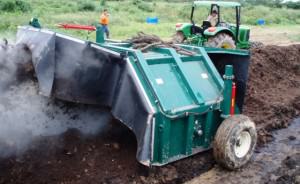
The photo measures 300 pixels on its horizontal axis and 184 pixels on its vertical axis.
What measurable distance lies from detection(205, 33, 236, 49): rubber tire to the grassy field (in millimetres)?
6085

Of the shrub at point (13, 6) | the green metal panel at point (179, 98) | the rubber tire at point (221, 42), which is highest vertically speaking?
the shrub at point (13, 6)

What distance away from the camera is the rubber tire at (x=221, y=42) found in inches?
432

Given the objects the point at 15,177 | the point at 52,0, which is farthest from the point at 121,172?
the point at 52,0

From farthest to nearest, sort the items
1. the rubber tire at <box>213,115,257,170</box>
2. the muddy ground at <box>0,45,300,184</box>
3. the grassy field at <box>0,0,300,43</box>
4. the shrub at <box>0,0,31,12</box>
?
1. the shrub at <box>0,0,31,12</box>
2. the grassy field at <box>0,0,300,43</box>
3. the rubber tire at <box>213,115,257,170</box>
4. the muddy ground at <box>0,45,300,184</box>

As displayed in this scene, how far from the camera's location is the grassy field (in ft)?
65.8

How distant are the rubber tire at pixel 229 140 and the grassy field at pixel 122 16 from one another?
34.8 feet

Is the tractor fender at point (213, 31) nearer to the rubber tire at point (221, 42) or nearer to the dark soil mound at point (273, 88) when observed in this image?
the rubber tire at point (221, 42)

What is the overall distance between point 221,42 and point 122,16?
17.8 meters

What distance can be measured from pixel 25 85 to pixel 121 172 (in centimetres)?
170

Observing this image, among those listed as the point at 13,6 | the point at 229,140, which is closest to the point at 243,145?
the point at 229,140

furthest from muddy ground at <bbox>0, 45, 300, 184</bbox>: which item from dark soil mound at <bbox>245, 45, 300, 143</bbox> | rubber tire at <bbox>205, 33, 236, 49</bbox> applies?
rubber tire at <bbox>205, 33, 236, 49</bbox>

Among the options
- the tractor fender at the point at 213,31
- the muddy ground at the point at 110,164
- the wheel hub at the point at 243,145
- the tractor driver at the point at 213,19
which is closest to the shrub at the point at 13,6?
the tractor driver at the point at 213,19

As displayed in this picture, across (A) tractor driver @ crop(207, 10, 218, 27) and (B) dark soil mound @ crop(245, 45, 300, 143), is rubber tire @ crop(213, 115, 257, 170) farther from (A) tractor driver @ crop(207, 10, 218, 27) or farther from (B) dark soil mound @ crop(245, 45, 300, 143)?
(A) tractor driver @ crop(207, 10, 218, 27)

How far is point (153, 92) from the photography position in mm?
4910
